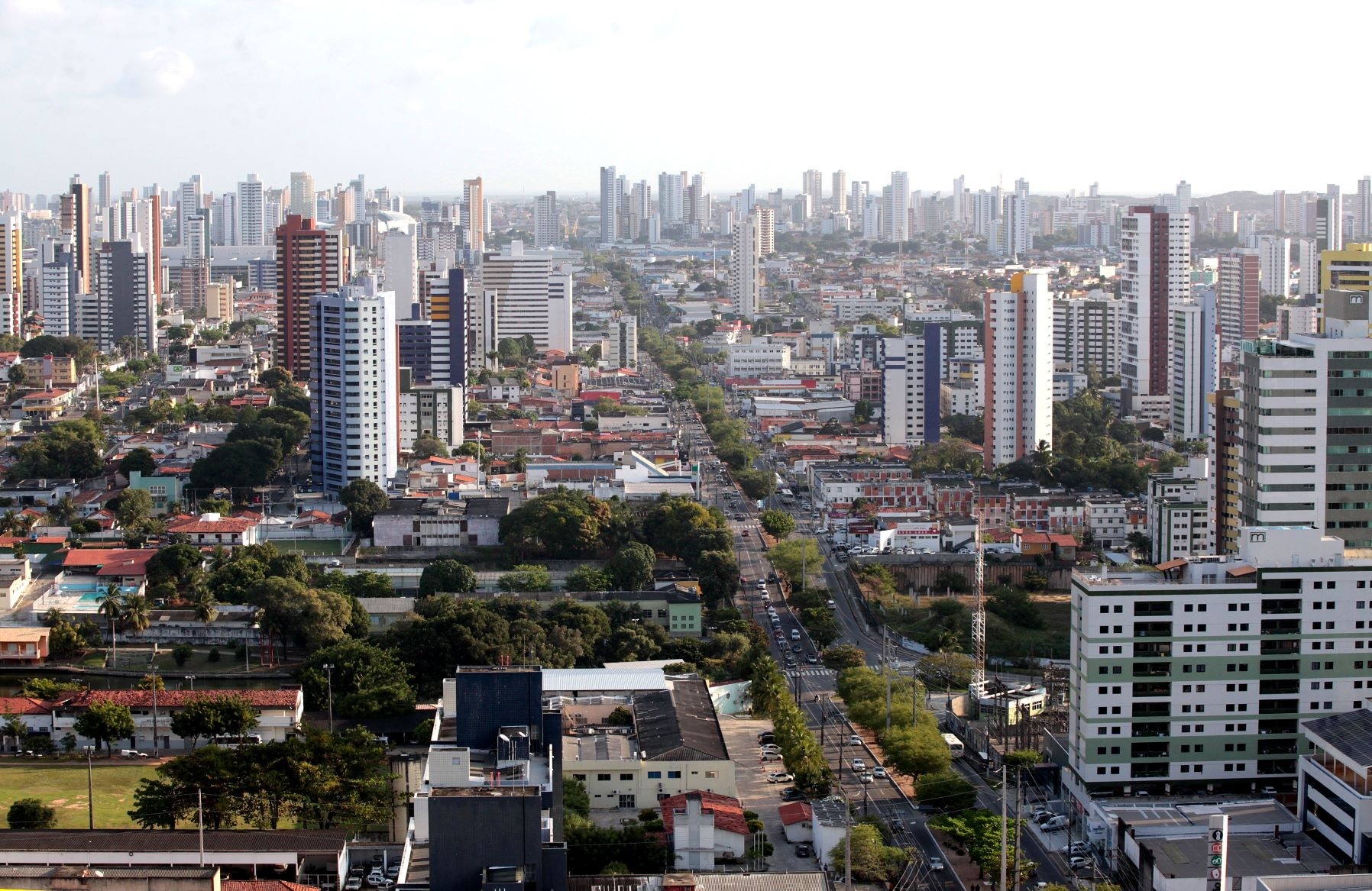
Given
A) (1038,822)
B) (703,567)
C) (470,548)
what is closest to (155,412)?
(470,548)

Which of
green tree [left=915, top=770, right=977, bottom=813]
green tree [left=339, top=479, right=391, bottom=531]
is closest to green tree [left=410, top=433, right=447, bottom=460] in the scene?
green tree [left=339, top=479, right=391, bottom=531]

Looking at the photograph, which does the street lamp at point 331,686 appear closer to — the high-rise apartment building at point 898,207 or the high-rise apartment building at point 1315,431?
the high-rise apartment building at point 1315,431

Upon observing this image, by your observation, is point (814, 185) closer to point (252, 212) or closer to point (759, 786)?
point (252, 212)

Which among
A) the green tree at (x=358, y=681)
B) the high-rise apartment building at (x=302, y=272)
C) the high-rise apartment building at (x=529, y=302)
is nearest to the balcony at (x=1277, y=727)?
the green tree at (x=358, y=681)

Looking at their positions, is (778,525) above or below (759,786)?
above

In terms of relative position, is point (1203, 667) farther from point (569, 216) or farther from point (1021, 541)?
point (569, 216)

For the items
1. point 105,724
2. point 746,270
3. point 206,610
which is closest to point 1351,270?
point 206,610
